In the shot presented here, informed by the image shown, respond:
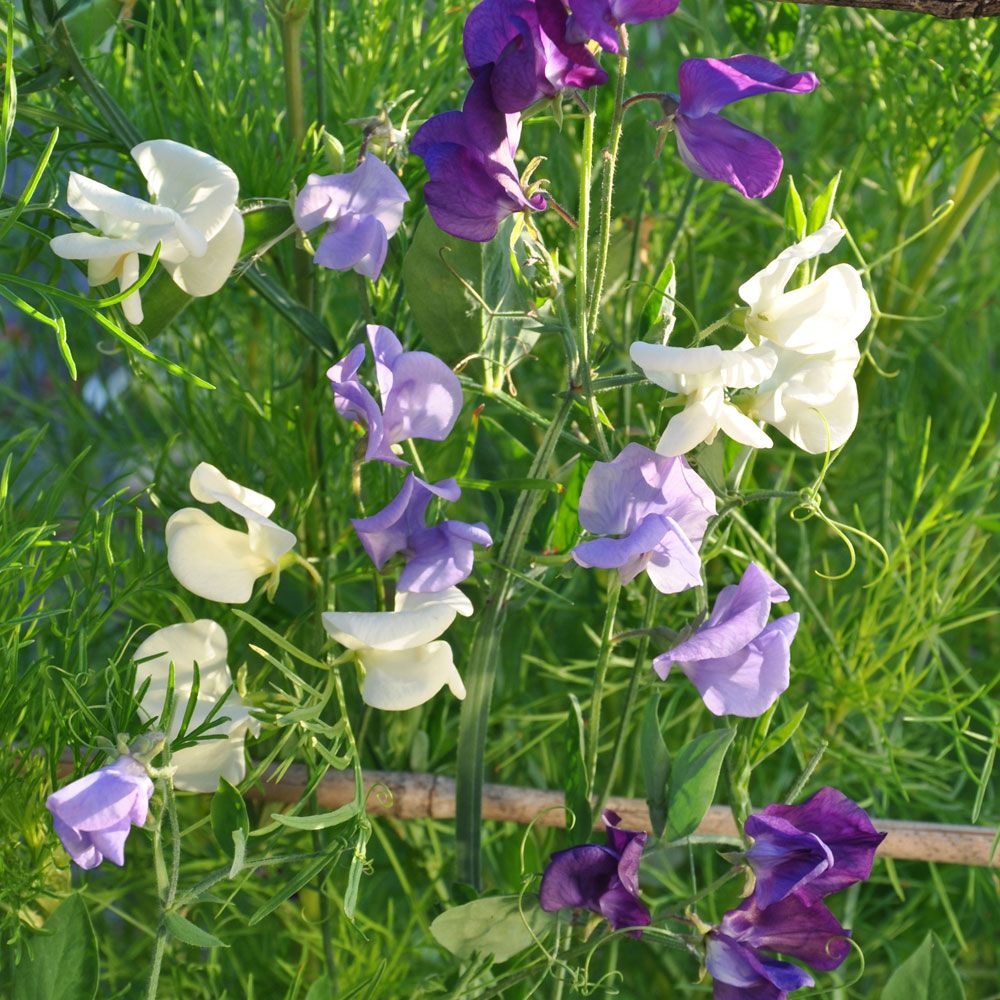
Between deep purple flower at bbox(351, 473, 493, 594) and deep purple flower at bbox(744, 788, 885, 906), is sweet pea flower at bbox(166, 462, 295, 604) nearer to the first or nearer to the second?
deep purple flower at bbox(351, 473, 493, 594)

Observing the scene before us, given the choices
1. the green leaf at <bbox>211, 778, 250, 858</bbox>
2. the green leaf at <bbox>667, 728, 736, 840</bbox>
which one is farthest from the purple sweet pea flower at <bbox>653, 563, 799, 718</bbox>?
the green leaf at <bbox>211, 778, 250, 858</bbox>

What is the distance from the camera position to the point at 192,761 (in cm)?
35

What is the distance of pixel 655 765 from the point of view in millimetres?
356

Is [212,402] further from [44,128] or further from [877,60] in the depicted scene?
[877,60]

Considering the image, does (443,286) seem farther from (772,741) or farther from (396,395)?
(772,741)

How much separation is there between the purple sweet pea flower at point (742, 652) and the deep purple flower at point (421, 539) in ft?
0.18

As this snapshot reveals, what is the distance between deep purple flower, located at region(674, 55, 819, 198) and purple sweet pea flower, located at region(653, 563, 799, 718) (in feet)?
0.32

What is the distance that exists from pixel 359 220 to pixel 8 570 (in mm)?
145

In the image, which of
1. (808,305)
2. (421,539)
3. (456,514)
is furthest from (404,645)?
(456,514)

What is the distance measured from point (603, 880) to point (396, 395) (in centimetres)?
15

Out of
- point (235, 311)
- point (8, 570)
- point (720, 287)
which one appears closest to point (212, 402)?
point (235, 311)

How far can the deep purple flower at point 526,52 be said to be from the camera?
0.29m

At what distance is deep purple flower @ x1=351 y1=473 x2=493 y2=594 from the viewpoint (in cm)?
31

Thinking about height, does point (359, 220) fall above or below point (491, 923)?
above
